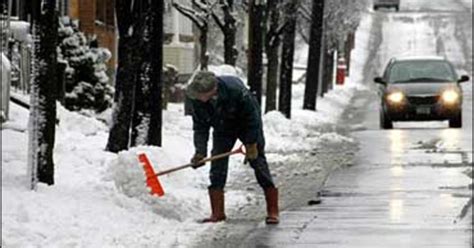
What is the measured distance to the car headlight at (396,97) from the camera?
26672mm

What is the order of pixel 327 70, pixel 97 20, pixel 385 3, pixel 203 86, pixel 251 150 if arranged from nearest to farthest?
1. pixel 203 86
2. pixel 251 150
3. pixel 97 20
4. pixel 327 70
5. pixel 385 3

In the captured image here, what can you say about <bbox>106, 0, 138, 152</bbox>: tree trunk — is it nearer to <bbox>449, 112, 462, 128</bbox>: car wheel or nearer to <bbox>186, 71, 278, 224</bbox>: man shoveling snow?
<bbox>186, 71, 278, 224</bbox>: man shoveling snow

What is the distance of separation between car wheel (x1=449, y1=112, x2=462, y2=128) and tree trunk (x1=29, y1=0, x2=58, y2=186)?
15852 millimetres

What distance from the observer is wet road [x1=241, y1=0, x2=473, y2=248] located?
36.4 feet

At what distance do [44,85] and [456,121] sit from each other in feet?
53.0

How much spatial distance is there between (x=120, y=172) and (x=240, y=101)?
148 cm

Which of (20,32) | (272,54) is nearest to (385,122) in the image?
(272,54)

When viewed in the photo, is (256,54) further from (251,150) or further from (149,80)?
(251,150)

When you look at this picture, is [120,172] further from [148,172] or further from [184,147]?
[184,147]

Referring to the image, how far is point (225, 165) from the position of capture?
40.7 feet

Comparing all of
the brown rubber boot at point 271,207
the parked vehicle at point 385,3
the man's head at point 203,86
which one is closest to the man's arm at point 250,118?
the man's head at point 203,86

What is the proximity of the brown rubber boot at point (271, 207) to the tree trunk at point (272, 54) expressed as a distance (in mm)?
16957

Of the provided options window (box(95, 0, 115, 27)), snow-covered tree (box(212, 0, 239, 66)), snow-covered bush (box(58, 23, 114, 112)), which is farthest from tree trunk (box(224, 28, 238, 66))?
snow-covered bush (box(58, 23, 114, 112))

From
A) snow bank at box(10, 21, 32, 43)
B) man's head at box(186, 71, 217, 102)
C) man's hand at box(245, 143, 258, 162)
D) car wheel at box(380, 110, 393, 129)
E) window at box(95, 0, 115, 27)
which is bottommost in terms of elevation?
car wheel at box(380, 110, 393, 129)
